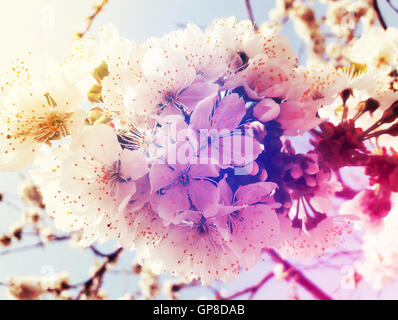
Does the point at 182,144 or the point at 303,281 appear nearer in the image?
the point at 182,144

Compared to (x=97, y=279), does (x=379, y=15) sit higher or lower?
higher

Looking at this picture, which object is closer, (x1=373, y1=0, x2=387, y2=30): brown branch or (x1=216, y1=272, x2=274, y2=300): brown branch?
(x1=373, y1=0, x2=387, y2=30): brown branch

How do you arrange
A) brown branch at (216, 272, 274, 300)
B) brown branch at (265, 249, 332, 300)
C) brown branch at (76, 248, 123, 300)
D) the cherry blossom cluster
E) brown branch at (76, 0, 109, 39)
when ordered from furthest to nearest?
brown branch at (265, 249, 332, 300), brown branch at (216, 272, 274, 300), brown branch at (76, 248, 123, 300), brown branch at (76, 0, 109, 39), the cherry blossom cluster

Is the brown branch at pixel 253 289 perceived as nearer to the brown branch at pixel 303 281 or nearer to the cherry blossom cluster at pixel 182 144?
the brown branch at pixel 303 281

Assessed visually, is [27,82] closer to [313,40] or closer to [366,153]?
[366,153]

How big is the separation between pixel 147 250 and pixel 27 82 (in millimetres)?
524

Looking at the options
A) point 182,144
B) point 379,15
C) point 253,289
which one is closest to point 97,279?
point 253,289

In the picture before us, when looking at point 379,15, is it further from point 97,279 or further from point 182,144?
point 97,279

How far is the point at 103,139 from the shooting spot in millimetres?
678

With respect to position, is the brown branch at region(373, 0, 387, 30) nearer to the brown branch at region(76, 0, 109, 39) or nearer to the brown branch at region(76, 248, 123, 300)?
the brown branch at region(76, 0, 109, 39)

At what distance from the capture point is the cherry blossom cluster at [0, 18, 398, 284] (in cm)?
65

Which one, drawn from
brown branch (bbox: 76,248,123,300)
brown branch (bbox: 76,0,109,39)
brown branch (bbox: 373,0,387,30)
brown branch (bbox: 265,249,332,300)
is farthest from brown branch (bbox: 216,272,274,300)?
brown branch (bbox: 76,0,109,39)

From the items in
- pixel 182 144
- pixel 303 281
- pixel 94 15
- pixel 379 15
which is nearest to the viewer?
pixel 182 144

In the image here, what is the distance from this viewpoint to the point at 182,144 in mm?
602
